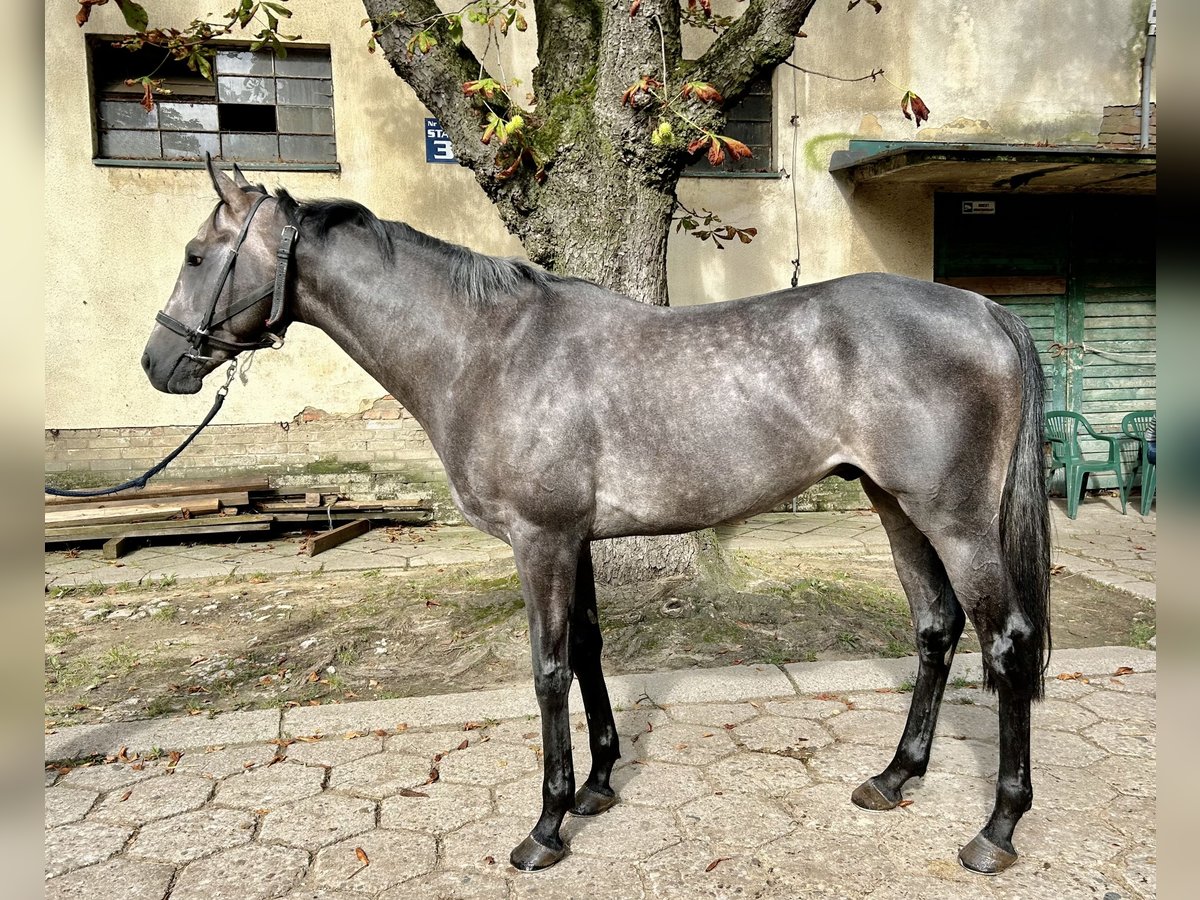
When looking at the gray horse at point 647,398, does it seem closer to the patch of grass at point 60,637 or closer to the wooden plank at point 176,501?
the patch of grass at point 60,637

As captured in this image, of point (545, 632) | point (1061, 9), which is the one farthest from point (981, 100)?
point (545, 632)

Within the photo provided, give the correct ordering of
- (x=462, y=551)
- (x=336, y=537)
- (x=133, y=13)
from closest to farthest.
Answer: (x=133, y=13) < (x=462, y=551) < (x=336, y=537)

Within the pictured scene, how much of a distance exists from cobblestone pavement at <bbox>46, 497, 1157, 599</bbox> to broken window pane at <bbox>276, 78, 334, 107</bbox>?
4.01m

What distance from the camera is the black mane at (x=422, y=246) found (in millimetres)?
2725

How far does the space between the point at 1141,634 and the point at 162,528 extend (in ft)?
23.6

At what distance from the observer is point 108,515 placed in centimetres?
688

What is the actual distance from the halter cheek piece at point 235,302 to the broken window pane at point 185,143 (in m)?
5.61

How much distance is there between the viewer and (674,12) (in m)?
4.60

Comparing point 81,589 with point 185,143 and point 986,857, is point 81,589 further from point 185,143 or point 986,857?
point 986,857

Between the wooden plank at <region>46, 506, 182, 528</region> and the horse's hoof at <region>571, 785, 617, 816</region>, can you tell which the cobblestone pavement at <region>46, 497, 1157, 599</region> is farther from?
the horse's hoof at <region>571, 785, 617, 816</region>

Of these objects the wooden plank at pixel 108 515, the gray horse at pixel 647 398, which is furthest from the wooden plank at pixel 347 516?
the gray horse at pixel 647 398

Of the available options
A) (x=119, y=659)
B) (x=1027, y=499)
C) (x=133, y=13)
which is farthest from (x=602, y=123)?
(x=119, y=659)

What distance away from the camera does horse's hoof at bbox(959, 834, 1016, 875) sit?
250 cm

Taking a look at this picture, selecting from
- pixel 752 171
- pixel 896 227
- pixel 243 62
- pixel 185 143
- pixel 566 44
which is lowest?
pixel 896 227
